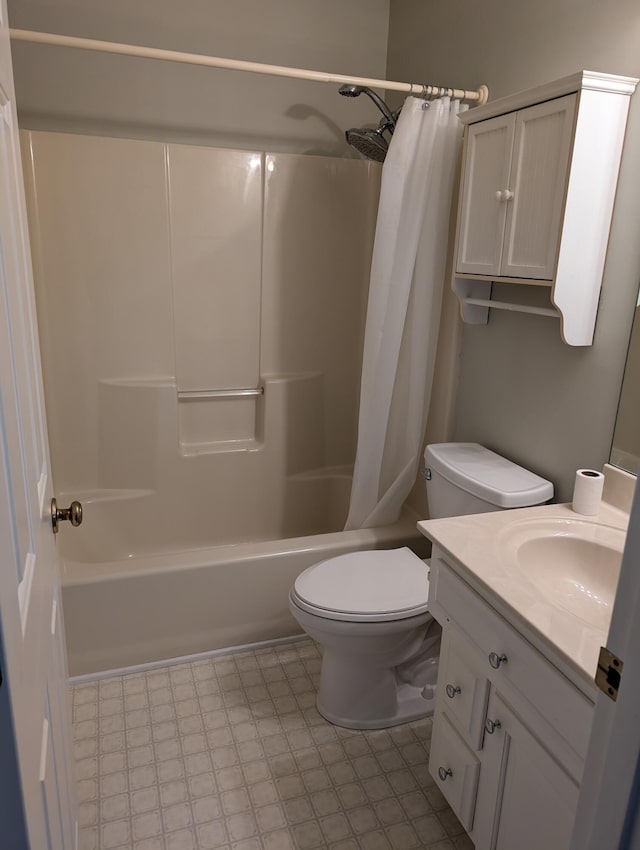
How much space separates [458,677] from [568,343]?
0.89 m

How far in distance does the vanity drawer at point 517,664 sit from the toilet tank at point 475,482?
→ 1.26ft

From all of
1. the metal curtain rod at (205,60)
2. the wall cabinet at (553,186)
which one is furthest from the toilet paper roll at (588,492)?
the metal curtain rod at (205,60)

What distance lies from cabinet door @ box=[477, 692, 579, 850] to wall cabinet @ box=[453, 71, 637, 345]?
38.0 inches

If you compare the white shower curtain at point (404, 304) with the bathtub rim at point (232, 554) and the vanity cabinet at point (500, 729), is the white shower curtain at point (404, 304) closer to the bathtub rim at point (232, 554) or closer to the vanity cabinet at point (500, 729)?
the bathtub rim at point (232, 554)

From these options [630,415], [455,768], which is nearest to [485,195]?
[630,415]

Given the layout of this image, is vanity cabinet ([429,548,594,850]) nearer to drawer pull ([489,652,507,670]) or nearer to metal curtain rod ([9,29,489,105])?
drawer pull ([489,652,507,670])

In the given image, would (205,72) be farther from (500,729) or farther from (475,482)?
(500,729)

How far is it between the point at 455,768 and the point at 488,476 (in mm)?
773

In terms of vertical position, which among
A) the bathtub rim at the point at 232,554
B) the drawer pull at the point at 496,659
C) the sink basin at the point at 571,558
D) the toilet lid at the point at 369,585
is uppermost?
the sink basin at the point at 571,558

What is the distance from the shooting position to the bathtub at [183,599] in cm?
201

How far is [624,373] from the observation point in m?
1.53

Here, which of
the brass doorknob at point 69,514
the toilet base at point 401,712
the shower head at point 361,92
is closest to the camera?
the brass doorknob at point 69,514

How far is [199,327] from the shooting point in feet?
8.92

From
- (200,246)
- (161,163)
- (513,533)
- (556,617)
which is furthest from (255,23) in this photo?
Answer: (556,617)
